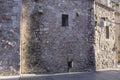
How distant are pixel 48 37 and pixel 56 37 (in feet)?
1.23

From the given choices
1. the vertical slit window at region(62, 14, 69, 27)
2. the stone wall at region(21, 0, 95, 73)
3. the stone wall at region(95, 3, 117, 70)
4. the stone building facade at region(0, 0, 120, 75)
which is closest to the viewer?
the stone building facade at region(0, 0, 120, 75)

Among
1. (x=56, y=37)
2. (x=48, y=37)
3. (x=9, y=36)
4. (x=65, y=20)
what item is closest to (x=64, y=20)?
(x=65, y=20)

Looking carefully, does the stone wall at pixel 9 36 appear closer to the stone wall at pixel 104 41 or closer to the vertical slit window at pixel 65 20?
the vertical slit window at pixel 65 20

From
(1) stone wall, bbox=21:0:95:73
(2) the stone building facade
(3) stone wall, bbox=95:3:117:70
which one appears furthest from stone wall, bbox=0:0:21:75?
(3) stone wall, bbox=95:3:117:70

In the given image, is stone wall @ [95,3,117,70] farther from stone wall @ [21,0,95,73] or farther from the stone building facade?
stone wall @ [21,0,95,73]

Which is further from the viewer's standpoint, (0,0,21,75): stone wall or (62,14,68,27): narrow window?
(62,14,68,27): narrow window

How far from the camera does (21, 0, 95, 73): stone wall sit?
380 inches

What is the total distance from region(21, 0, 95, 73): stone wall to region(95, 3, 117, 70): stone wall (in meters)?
0.69

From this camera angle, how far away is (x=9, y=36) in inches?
351

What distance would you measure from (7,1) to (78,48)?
3788mm

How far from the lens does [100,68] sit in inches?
442

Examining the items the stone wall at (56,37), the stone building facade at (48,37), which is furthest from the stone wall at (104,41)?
the stone wall at (56,37)

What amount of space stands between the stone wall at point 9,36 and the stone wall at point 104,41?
410 centimetres

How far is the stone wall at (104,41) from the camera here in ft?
36.7
